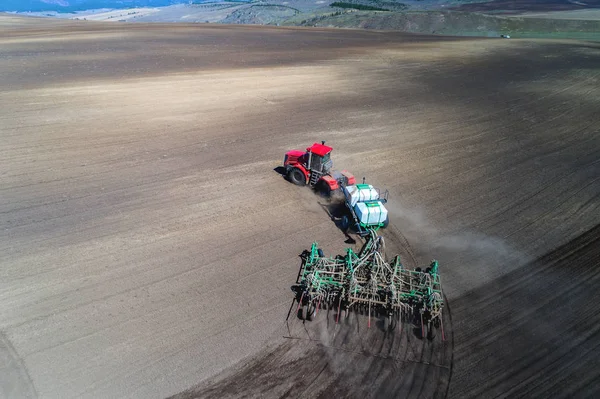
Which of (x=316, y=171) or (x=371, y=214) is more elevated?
(x=316, y=171)

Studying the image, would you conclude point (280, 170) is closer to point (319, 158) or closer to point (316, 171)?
point (316, 171)

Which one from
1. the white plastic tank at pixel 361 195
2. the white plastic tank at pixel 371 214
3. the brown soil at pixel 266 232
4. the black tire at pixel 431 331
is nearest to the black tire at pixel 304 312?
the brown soil at pixel 266 232

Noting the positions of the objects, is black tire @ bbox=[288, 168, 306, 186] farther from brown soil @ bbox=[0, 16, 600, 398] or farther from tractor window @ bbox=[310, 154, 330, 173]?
tractor window @ bbox=[310, 154, 330, 173]

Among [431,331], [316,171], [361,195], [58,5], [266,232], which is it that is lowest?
[431,331]

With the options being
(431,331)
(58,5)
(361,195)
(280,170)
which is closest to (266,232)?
(361,195)

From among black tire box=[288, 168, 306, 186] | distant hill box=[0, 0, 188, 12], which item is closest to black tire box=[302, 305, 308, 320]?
black tire box=[288, 168, 306, 186]

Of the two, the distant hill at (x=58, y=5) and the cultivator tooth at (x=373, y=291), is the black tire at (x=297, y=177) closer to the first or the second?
the cultivator tooth at (x=373, y=291)
